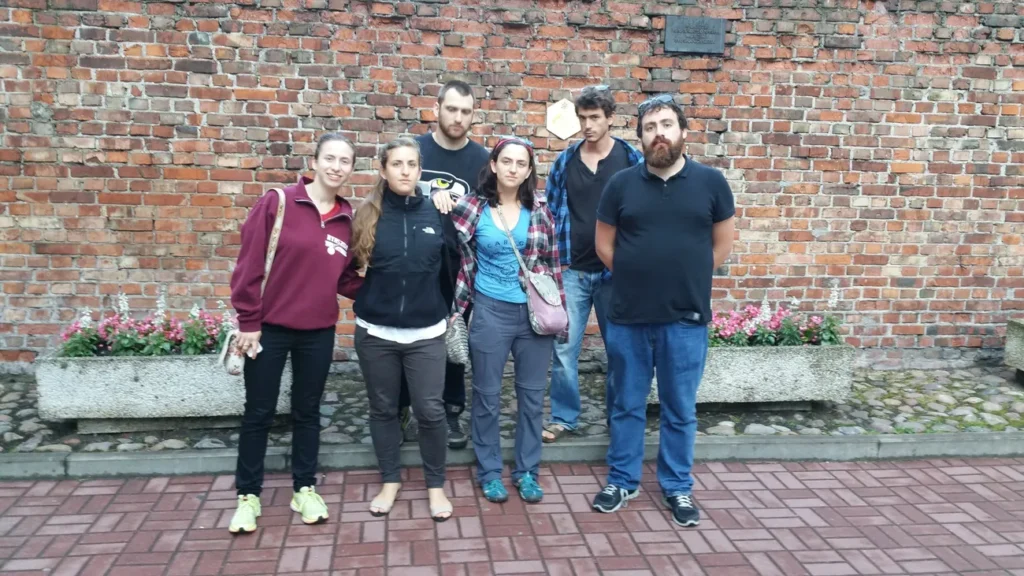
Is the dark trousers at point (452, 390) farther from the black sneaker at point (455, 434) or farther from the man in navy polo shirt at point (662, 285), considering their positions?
the man in navy polo shirt at point (662, 285)

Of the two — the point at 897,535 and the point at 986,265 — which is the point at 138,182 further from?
the point at 986,265

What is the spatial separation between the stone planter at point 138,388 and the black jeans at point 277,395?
0.84 m

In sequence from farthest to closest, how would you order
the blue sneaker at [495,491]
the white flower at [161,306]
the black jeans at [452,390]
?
the white flower at [161,306] < the black jeans at [452,390] < the blue sneaker at [495,491]

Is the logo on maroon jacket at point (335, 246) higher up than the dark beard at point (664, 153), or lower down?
lower down

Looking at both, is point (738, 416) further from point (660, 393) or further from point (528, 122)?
point (528, 122)

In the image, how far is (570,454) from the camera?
4.32 m

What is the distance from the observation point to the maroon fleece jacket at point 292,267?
328 cm

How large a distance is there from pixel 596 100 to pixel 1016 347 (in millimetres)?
4050

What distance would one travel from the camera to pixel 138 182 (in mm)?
5246

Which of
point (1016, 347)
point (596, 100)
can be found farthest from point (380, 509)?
point (1016, 347)

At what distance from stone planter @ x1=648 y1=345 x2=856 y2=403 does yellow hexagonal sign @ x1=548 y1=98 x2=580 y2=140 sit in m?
1.98

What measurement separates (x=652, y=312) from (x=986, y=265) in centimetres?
401

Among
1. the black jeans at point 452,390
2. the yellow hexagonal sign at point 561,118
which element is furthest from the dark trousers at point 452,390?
the yellow hexagonal sign at point 561,118

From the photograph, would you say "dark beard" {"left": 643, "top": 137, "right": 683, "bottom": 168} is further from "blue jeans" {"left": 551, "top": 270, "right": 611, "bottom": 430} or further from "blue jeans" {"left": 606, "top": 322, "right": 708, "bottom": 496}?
"blue jeans" {"left": 551, "top": 270, "right": 611, "bottom": 430}
